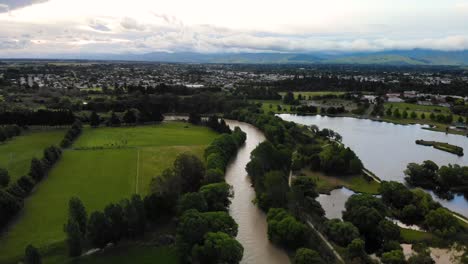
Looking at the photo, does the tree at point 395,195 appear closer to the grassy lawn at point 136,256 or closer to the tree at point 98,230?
the grassy lawn at point 136,256

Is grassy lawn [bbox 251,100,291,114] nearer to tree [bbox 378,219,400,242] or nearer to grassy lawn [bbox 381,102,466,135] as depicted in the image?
grassy lawn [bbox 381,102,466,135]

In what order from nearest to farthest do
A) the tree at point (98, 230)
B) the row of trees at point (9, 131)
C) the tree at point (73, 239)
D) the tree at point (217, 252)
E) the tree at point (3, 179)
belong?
the tree at point (217, 252)
the tree at point (73, 239)
the tree at point (98, 230)
the tree at point (3, 179)
the row of trees at point (9, 131)

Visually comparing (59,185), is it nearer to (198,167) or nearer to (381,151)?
(198,167)

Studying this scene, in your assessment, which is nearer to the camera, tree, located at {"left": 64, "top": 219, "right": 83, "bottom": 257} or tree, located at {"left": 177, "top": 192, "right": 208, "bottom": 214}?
tree, located at {"left": 64, "top": 219, "right": 83, "bottom": 257}

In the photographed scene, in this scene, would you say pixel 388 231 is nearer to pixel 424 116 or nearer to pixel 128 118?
pixel 128 118

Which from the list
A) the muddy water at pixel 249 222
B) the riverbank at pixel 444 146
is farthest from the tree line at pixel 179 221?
the riverbank at pixel 444 146

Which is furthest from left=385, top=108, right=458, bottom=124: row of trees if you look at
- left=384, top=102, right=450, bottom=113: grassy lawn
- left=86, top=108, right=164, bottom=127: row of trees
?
left=86, top=108, right=164, bottom=127: row of trees

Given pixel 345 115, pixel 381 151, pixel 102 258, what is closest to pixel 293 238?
pixel 102 258
